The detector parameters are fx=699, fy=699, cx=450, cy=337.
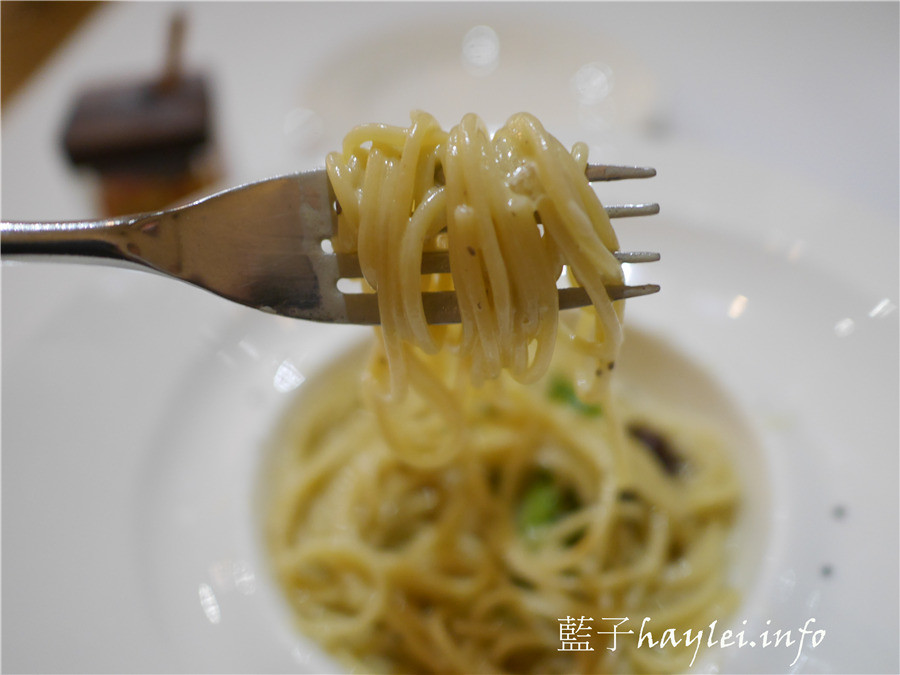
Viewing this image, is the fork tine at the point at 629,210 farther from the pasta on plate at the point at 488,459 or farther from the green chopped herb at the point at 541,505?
the green chopped herb at the point at 541,505

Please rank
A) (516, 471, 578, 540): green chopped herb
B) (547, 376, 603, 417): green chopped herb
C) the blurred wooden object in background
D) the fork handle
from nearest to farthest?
the fork handle → (516, 471, 578, 540): green chopped herb → (547, 376, 603, 417): green chopped herb → the blurred wooden object in background

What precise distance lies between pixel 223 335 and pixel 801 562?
5.44 feet

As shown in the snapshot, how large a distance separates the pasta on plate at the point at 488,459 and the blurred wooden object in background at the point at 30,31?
256 centimetres

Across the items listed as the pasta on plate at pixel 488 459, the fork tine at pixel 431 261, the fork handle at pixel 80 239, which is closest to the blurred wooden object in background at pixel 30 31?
the pasta on plate at pixel 488 459

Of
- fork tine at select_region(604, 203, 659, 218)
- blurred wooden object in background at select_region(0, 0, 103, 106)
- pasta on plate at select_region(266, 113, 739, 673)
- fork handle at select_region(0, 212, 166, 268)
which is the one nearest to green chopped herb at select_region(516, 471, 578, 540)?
pasta on plate at select_region(266, 113, 739, 673)

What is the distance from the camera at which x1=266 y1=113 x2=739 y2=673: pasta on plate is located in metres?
1.24

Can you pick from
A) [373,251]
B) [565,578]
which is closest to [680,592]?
[565,578]

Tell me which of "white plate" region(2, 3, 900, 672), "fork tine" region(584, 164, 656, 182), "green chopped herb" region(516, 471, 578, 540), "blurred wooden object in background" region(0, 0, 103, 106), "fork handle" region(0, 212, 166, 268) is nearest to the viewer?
"fork handle" region(0, 212, 166, 268)

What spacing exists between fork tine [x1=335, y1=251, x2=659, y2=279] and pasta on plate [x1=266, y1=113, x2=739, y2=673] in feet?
0.12

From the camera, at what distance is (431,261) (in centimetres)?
Answer: 132

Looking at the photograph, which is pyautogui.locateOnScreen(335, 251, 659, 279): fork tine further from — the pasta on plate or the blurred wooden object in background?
the blurred wooden object in background

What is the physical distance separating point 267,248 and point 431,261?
311 mm

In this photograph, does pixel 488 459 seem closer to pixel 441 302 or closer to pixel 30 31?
pixel 441 302

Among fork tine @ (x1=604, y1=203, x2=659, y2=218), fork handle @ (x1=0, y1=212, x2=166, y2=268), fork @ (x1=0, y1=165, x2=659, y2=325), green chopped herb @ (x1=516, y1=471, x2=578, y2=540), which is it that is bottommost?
green chopped herb @ (x1=516, y1=471, x2=578, y2=540)
